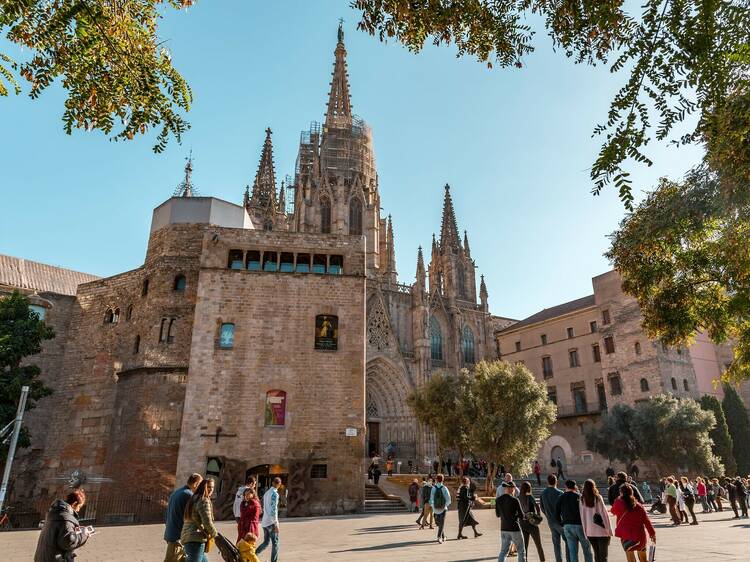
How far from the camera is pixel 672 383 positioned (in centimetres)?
3319

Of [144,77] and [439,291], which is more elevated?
[439,291]

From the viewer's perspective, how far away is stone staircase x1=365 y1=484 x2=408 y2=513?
1978cm

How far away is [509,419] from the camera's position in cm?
2341

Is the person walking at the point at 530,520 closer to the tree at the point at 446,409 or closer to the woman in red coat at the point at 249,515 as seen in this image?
the woman in red coat at the point at 249,515

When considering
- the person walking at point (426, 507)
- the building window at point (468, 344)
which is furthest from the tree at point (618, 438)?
the person walking at point (426, 507)

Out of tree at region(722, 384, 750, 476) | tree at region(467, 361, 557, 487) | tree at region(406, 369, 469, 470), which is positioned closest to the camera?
tree at region(467, 361, 557, 487)

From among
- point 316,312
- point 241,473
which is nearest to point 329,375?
point 316,312

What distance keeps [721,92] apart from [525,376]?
2020cm

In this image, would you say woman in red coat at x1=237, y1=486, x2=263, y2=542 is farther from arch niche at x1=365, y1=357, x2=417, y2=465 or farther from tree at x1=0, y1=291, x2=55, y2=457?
arch niche at x1=365, y1=357, x2=417, y2=465

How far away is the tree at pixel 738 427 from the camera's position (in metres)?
32.2

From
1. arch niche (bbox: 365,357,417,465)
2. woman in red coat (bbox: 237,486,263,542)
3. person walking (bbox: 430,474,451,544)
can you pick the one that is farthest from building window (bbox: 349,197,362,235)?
woman in red coat (bbox: 237,486,263,542)

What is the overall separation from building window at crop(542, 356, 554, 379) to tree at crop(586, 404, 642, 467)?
9.87 m

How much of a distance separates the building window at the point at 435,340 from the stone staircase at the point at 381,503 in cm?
2242

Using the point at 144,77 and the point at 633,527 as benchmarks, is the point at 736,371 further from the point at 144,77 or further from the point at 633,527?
the point at 144,77
